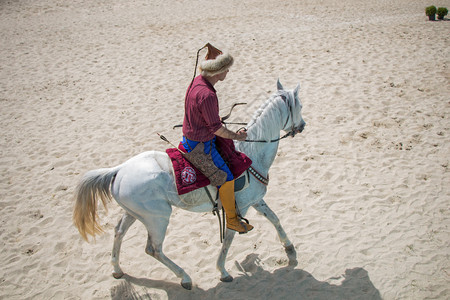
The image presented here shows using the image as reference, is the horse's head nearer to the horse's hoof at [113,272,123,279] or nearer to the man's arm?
the man's arm

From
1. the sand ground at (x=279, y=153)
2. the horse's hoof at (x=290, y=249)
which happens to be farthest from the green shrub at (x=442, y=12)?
the horse's hoof at (x=290, y=249)

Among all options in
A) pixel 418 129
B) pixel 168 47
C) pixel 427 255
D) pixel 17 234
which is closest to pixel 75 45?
pixel 168 47

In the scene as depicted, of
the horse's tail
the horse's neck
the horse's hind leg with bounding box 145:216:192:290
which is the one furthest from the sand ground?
the horse's tail

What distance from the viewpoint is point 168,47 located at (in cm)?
1081

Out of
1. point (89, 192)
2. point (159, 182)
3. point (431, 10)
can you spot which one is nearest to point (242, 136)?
point (159, 182)

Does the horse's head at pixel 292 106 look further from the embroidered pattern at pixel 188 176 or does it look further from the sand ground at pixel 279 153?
the embroidered pattern at pixel 188 176

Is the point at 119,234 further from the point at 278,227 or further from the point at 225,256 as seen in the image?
the point at 278,227

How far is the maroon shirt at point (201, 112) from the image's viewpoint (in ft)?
9.44

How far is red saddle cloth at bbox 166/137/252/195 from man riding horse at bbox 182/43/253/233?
77mm

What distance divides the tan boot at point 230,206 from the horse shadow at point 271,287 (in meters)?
0.79

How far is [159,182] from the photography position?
3295 mm

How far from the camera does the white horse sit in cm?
328

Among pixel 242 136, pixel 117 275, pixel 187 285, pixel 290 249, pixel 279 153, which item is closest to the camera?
pixel 242 136

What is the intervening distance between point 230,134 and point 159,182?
2.95 ft
